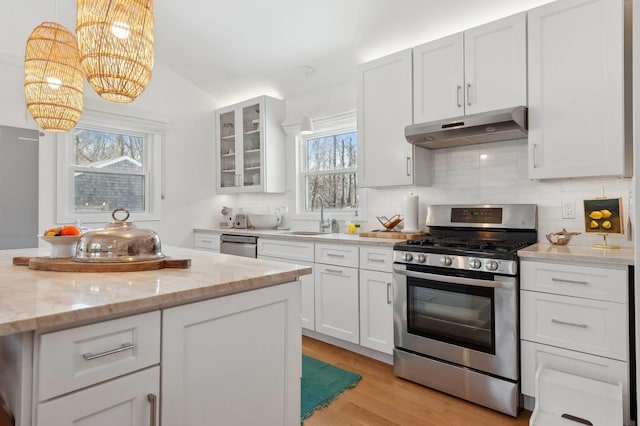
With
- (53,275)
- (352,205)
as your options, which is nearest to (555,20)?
(352,205)

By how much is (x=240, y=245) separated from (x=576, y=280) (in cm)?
290

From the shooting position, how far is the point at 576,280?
1970 mm

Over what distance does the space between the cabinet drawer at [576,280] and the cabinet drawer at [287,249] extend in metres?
1.70

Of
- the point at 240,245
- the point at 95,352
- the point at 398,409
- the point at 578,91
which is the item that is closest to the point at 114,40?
the point at 95,352

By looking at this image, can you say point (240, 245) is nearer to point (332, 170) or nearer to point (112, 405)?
point (332, 170)

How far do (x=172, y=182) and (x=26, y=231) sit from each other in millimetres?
1539

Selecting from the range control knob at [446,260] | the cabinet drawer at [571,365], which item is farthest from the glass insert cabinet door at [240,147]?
the cabinet drawer at [571,365]

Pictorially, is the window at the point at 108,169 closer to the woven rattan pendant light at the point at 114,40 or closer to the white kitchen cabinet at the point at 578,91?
the woven rattan pendant light at the point at 114,40

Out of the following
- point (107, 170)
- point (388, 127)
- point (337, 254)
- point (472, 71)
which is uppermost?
point (472, 71)

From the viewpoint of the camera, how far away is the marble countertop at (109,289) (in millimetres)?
941

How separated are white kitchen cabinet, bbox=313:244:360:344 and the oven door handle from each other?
47 centimetres

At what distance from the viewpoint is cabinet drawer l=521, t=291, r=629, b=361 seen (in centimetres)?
187

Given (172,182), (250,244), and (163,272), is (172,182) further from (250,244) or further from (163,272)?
(163,272)

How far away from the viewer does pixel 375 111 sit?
10.3 feet
